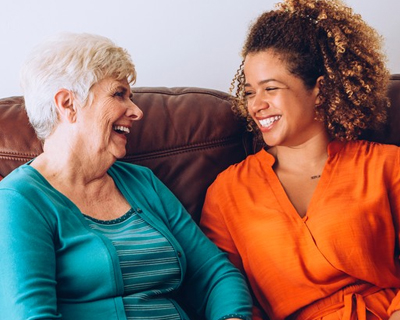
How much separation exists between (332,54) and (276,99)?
230 mm

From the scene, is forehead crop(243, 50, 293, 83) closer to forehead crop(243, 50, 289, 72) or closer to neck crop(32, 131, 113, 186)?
forehead crop(243, 50, 289, 72)

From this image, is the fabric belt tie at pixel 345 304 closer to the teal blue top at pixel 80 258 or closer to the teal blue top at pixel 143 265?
the teal blue top at pixel 80 258

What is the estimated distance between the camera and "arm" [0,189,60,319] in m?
1.23

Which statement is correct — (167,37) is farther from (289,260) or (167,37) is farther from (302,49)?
(289,260)

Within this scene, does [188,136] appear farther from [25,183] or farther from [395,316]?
[395,316]

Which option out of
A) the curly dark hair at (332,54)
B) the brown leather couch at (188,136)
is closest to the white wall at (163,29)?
the brown leather couch at (188,136)

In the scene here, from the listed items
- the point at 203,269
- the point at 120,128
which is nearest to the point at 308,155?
the point at 203,269

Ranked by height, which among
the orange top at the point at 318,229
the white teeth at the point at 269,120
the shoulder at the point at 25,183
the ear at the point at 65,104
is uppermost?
the ear at the point at 65,104

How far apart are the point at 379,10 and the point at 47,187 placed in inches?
58.0

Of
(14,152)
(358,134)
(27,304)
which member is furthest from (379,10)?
(27,304)

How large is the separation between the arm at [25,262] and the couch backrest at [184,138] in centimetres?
49

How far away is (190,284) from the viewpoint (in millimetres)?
1655

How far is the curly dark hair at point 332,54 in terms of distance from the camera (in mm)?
1747

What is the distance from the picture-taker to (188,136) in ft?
6.05
